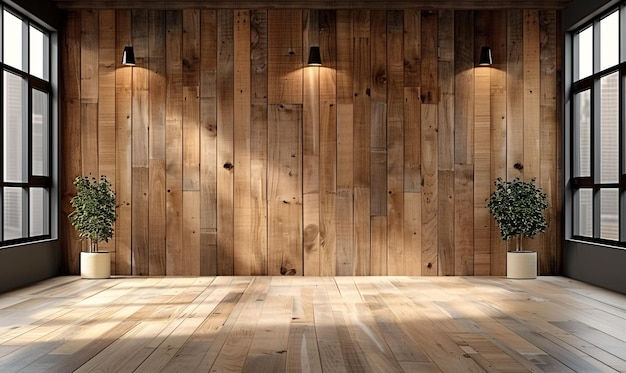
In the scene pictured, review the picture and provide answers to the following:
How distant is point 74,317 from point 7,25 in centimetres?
293

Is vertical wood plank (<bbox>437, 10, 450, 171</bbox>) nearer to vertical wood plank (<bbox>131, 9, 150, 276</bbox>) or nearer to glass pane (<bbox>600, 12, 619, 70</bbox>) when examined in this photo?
glass pane (<bbox>600, 12, 619, 70</bbox>)

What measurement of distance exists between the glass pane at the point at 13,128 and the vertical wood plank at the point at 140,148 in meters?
1.09

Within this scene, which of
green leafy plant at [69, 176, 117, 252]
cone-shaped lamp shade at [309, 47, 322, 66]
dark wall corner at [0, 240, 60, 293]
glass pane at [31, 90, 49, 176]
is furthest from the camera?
cone-shaped lamp shade at [309, 47, 322, 66]

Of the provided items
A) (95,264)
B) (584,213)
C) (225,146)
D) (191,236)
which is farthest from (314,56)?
(584,213)

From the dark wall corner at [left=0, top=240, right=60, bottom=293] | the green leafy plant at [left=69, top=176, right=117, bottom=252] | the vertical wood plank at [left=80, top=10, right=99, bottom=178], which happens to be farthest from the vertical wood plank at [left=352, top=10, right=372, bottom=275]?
the dark wall corner at [left=0, top=240, right=60, bottom=293]

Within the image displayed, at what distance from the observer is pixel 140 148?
23.6ft

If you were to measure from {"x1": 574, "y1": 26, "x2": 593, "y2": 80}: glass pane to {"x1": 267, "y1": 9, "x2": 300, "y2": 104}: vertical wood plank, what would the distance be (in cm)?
282

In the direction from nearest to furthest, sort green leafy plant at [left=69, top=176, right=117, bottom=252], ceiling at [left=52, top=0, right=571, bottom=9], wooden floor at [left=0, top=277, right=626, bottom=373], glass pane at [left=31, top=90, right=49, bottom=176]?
wooden floor at [left=0, top=277, right=626, bottom=373] → green leafy plant at [left=69, top=176, right=117, bottom=252] → glass pane at [left=31, top=90, right=49, bottom=176] → ceiling at [left=52, top=0, right=571, bottom=9]

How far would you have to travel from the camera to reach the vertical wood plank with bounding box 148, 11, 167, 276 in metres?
7.15

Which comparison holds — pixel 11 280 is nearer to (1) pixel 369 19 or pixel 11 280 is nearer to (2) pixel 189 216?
(2) pixel 189 216

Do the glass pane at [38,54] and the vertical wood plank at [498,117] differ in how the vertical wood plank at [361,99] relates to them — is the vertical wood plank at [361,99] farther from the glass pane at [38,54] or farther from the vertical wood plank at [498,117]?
the glass pane at [38,54]

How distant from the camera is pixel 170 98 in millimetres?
7195

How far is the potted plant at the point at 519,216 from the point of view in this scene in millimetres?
6719

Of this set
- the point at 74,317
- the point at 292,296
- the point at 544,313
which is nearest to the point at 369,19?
the point at 292,296
